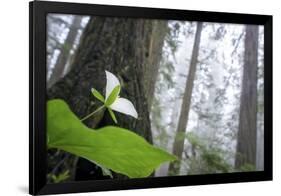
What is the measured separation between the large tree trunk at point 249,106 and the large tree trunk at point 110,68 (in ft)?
1.38

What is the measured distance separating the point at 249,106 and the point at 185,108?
0.32 metres

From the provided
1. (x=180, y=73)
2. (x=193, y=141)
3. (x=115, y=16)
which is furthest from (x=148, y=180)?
(x=115, y=16)

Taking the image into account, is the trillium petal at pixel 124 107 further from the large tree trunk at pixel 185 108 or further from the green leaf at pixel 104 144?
the large tree trunk at pixel 185 108

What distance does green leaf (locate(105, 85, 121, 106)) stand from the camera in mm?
2395

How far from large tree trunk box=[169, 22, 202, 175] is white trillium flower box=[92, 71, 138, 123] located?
0.80ft

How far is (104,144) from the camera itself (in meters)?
2.39

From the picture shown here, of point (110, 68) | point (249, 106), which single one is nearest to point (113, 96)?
point (110, 68)

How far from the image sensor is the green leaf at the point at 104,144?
231 centimetres

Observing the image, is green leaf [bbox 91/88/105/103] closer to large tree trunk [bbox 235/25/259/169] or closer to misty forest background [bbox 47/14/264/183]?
misty forest background [bbox 47/14/264/183]

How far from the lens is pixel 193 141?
2566 millimetres

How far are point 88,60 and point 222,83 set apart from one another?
0.61 meters

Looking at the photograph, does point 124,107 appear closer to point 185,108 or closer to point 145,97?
point 145,97

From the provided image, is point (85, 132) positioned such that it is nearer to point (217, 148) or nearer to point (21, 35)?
point (21, 35)

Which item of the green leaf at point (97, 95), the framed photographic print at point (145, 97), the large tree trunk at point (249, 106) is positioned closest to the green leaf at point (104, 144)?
the framed photographic print at point (145, 97)
